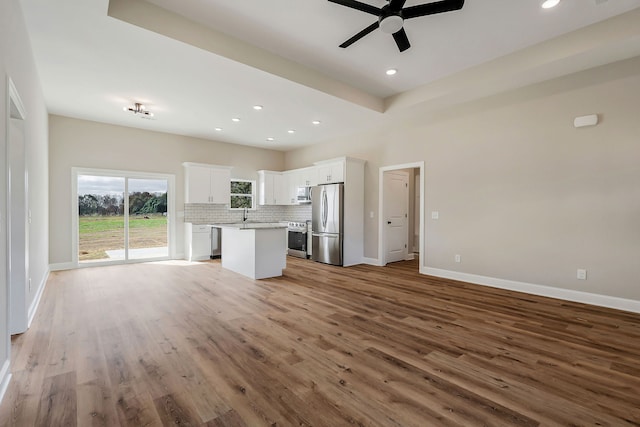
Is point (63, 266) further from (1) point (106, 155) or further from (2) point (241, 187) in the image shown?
(2) point (241, 187)

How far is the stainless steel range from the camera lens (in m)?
7.34

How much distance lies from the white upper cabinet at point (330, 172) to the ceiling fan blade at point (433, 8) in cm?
375

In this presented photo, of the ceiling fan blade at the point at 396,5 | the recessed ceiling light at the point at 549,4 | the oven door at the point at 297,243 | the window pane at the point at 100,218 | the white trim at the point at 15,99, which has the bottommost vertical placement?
the oven door at the point at 297,243

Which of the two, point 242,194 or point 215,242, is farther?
point 242,194

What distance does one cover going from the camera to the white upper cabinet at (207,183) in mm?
6945

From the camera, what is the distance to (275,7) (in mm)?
2971

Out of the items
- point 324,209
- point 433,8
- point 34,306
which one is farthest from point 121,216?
point 433,8

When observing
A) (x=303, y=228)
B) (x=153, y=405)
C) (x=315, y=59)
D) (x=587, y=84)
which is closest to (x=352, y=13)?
(x=315, y=59)

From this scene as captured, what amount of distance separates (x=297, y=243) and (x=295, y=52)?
15.4 feet

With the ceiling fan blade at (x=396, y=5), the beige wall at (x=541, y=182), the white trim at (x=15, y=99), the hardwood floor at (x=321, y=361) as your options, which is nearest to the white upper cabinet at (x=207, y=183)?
the hardwood floor at (x=321, y=361)

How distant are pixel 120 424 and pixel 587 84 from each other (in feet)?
19.0

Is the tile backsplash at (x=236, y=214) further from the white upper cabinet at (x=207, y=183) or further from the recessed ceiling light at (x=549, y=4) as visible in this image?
the recessed ceiling light at (x=549, y=4)

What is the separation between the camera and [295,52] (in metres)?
3.84

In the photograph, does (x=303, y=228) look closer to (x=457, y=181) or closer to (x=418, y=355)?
(x=457, y=181)
